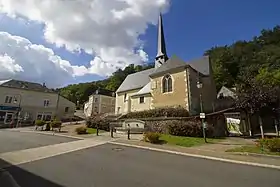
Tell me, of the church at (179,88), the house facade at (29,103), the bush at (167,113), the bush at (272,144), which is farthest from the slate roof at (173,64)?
the house facade at (29,103)

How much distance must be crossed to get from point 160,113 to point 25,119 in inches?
1159

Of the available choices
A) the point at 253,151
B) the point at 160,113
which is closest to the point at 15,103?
the point at 160,113

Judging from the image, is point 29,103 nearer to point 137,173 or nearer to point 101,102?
point 101,102

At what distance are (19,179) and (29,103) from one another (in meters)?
39.6

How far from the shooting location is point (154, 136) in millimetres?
15031

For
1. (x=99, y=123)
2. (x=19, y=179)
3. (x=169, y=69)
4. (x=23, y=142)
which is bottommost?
(x=19, y=179)

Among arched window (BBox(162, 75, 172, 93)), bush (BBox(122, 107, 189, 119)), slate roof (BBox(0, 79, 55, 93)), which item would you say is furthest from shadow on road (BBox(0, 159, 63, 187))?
slate roof (BBox(0, 79, 55, 93))

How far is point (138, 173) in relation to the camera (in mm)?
7207

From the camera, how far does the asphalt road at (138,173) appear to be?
612 centimetres

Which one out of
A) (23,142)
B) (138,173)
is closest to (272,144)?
(138,173)

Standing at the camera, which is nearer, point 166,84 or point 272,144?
point 272,144

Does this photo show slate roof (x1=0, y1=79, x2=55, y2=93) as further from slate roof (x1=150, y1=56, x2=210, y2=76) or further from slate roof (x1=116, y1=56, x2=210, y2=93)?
slate roof (x1=150, y1=56, x2=210, y2=76)

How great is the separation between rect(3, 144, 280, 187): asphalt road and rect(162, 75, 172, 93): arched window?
17.5m

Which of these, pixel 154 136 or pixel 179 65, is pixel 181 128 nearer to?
pixel 154 136
